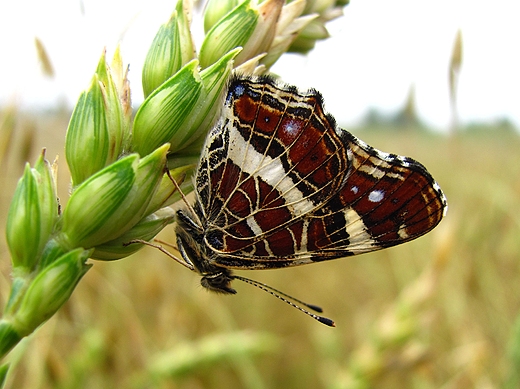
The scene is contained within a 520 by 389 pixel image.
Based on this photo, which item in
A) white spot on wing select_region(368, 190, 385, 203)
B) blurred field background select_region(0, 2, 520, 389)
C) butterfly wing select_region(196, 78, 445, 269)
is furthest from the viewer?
blurred field background select_region(0, 2, 520, 389)

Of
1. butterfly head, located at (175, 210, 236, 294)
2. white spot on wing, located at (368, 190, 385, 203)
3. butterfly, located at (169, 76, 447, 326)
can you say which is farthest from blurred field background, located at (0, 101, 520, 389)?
white spot on wing, located at (368, 190, 385, 203)

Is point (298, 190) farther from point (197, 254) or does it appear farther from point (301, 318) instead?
point (301, 318)

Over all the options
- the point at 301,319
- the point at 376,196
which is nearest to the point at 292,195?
the point at 376,196

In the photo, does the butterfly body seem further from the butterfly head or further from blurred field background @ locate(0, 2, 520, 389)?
blurred field background @ locate(0, 2, 520, 389)

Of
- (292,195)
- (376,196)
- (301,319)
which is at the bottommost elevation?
(301,319)

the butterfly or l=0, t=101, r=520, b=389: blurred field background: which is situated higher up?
the butterfly

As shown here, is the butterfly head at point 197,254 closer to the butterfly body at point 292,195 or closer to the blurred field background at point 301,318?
the butterfly body at point 292,195

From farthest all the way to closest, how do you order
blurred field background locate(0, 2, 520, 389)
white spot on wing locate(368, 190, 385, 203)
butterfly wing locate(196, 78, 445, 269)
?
blurred field background locate(0, 2, 520, 389), white spot on wing locate(368, 190, 385, 203), butterfly wing locate(196, 78, 445, 269)

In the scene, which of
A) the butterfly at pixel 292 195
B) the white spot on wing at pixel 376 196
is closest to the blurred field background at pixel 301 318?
the butterfly at pixel 292 195
